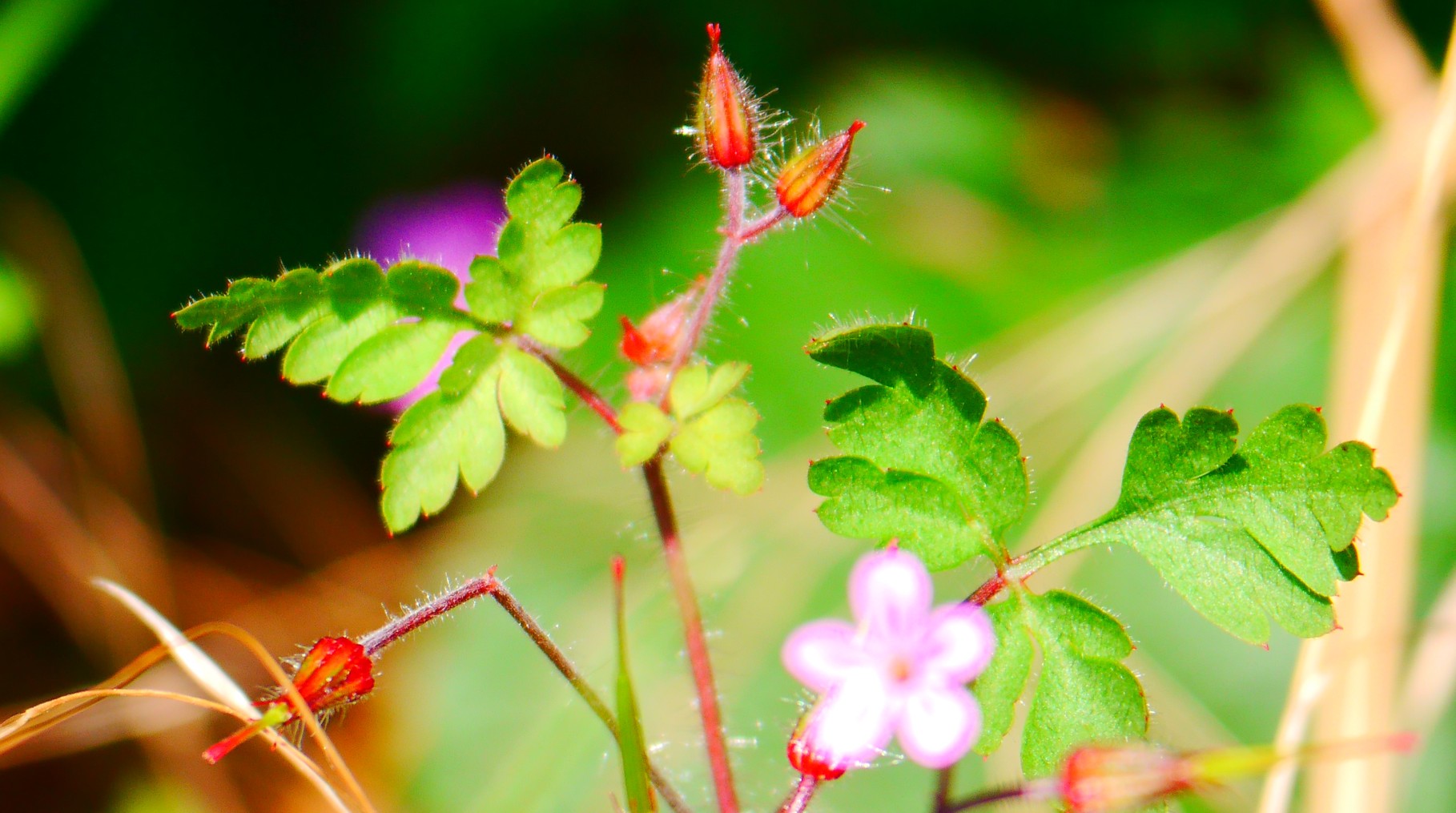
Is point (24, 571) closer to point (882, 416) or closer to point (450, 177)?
point (450, 177)

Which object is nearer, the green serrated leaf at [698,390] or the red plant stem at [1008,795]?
the red plant stem at [1008,795]

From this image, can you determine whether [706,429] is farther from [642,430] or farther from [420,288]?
[420,288]

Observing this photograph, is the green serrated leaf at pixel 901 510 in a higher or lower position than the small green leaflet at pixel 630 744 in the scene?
higher

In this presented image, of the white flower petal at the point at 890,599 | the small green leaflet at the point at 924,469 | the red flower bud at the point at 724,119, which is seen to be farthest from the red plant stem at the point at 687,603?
the red flower bud at the point at 724,119

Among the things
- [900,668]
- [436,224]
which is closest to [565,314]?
[900,668]

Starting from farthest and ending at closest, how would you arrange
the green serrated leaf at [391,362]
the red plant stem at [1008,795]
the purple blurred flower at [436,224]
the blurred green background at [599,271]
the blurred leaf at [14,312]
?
the purple blurred flower at [436,224]
the blurred leaf at [14,312]
the blurred green background at [599,271]
the green serrated leaf at [391,362]
the red plant stem at [1008,795]

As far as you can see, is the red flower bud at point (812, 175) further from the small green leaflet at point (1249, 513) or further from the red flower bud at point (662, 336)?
the small green leaflet at point (1249, 513)
